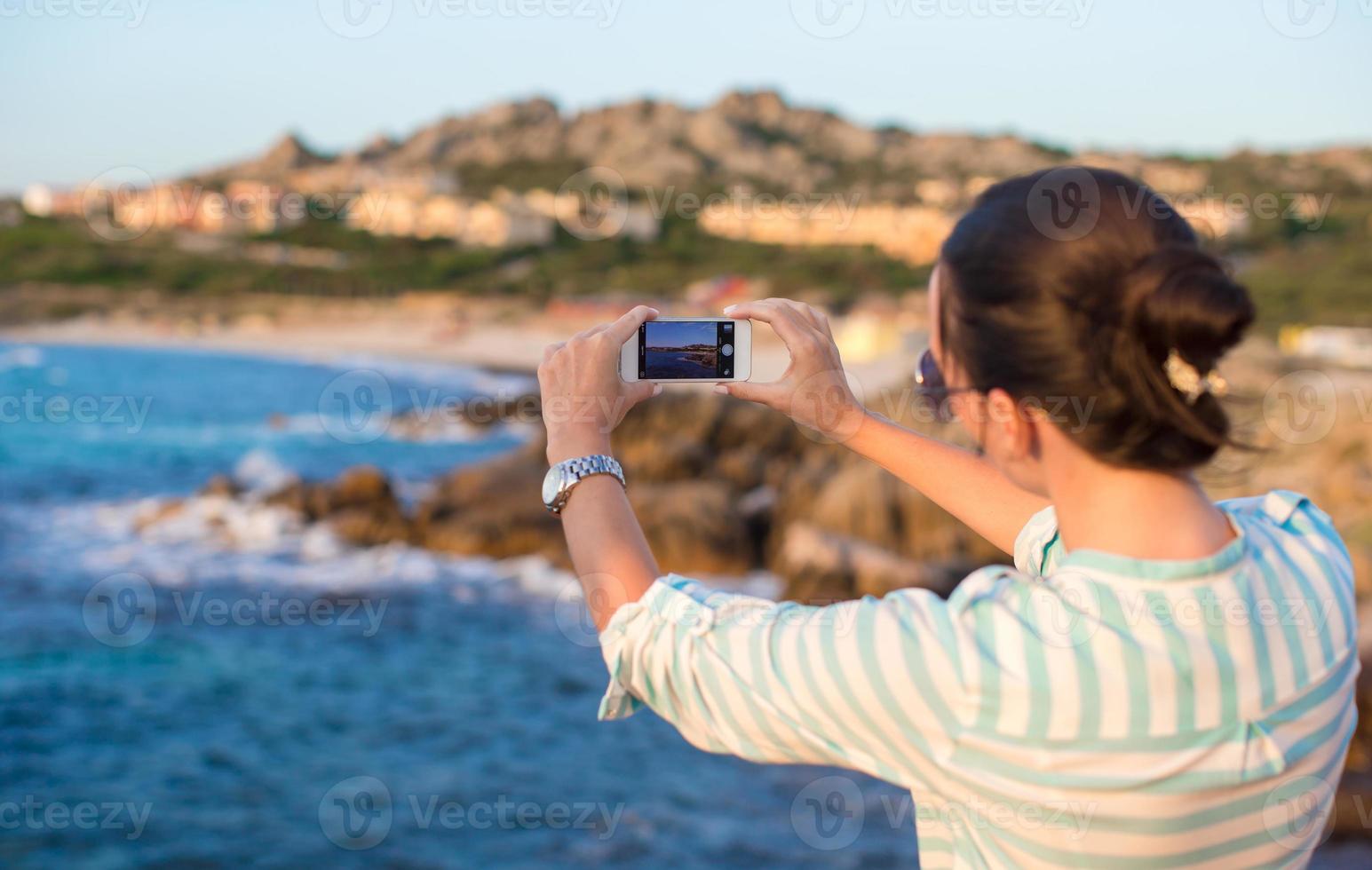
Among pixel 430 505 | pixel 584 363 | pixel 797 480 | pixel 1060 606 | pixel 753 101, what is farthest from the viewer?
pixel 753 101

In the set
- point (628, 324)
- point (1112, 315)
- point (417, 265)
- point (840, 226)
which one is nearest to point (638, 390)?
point (628, 324)

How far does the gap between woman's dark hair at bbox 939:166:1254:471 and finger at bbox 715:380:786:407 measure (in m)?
0.43

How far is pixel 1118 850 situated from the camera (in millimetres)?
1178

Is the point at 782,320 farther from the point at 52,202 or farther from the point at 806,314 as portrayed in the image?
the point at 52,202

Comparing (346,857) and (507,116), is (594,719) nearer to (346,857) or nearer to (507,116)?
(346,857)

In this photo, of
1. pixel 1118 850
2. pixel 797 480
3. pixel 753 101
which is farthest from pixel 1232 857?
pixel 753 101

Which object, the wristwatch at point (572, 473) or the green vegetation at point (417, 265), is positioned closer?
the wristwatch at point (572, 473)

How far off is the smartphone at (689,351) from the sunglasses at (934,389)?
0.38 metres

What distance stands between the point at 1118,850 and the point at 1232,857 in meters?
0.14

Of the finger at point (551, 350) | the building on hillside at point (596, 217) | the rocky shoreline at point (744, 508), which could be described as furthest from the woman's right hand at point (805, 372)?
the building on hillside at point (596, 217)

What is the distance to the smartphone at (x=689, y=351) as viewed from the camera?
1795mm

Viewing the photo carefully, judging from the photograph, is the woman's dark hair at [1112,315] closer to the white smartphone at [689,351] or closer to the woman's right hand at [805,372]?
the woman's right hand at [805,372]

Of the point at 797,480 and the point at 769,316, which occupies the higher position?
the point at 769,316

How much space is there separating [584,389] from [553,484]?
0.14 metres
